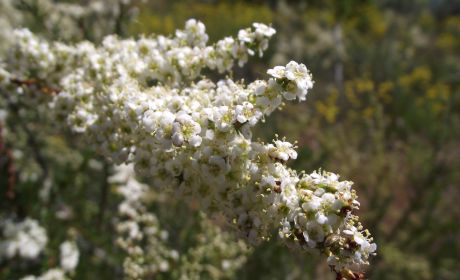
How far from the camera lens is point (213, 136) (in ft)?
5.87

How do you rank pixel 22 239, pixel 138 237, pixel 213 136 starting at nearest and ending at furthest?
pixel 213 136 < pixel 138 237 < pixel 22 239

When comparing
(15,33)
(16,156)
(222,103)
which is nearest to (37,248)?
(16,156)

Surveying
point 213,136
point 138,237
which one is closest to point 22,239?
point 138,237

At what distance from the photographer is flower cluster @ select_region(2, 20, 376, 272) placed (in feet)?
5.58

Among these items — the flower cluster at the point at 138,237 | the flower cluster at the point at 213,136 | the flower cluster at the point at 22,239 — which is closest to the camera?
the flower cluster at the point at 213,136

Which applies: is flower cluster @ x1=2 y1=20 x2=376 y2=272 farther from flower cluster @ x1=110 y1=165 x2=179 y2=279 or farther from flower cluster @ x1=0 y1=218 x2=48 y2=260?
flower cluster @ x1=0 y1=218 x2=48 y2=260

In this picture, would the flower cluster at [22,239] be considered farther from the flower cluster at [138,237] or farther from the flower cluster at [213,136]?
the flower cluster at [213,136]

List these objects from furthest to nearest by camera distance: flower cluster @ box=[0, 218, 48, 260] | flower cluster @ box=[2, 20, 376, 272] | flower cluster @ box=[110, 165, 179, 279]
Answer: flower cluster @ box=[0, 218, 48, 260]
flower cluster @ box=[110, 165, 179, 279]
flower cluster @ box=[2, 20, 376, 272]

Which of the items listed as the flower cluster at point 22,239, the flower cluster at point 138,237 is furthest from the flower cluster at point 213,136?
the flower cluster at point 22,239

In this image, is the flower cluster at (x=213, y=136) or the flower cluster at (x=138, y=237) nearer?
the flower cluster at (x=213, y=136)

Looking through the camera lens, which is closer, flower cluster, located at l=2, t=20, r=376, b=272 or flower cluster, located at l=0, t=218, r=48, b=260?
flower cluster, located at l=2, t=20, r=376, b=272

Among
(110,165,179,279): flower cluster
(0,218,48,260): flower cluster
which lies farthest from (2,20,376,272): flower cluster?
(0,218,48,260): flower cluster

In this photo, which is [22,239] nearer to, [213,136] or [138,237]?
[138,237]

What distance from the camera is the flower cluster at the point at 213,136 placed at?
5.58 feet
